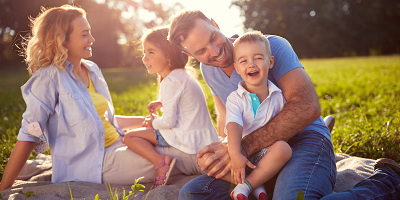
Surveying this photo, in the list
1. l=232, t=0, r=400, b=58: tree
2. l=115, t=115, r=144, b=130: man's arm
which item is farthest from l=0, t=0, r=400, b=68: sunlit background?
l=115, t=115, r=144, b=130: man's arm

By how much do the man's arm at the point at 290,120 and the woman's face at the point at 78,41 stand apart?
2.02m

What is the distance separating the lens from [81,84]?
3000 millimetres

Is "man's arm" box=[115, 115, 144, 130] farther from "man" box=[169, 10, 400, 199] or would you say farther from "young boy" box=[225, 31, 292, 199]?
"young boy" box=[225, 31, 292, 199]

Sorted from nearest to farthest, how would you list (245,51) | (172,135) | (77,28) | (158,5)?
(245,51) → (172,135) → (77,28) → (158,5)

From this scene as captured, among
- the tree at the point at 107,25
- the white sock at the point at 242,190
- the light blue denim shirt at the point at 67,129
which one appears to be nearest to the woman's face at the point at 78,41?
the light blue denim shirt at the point at 67,129

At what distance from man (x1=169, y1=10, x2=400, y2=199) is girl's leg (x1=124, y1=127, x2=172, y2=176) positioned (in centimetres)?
67

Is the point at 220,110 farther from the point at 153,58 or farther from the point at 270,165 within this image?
the point at 270,165

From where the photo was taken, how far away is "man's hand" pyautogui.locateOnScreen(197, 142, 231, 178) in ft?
6.82

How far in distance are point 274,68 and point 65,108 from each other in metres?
2.07

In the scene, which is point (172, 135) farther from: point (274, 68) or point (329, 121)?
point (329, 121)

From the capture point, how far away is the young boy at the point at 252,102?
199 cm

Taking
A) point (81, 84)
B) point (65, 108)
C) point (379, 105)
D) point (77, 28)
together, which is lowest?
point (379, 105)

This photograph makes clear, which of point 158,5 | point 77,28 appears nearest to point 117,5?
point 158,5

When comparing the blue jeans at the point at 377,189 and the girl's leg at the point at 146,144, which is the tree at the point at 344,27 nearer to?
the girl's leg at the point at 146,144
